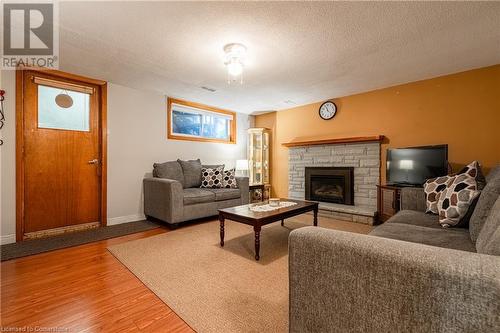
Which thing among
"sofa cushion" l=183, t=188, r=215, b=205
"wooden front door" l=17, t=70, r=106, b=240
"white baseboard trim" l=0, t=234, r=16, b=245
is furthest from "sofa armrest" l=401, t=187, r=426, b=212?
"white baseboard trim" l=0, t=234, r=16, b=245

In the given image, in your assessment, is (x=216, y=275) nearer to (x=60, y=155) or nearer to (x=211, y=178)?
(x=211, y=178)

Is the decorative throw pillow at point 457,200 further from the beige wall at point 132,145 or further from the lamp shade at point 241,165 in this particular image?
the beige wall at point 132,145

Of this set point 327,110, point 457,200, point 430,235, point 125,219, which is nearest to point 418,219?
point 457,200

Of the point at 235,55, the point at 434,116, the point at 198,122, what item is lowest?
the point at 434,116

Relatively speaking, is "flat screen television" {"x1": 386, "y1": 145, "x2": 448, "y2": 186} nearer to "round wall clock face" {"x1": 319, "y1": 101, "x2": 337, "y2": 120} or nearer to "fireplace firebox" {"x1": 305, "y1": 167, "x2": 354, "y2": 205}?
"fireplace firebox" {"x1": 305, "y1": 167, "x2": 354, "y2": 205}

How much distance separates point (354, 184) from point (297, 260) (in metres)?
3.59

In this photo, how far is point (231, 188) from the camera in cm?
412

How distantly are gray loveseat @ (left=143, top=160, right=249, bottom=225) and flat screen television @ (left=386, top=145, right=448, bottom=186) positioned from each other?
7.95 feet

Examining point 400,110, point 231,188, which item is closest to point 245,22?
point 231,188

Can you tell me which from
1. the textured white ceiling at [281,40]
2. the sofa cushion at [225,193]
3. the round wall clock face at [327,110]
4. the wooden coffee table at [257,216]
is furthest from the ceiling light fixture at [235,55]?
the round wall clock face at [327,110]

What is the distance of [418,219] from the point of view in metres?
1.93

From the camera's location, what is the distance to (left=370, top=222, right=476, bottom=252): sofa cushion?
1368 millimetres

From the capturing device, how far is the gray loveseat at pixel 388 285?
1.93 feet

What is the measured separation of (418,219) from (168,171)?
3.40m
